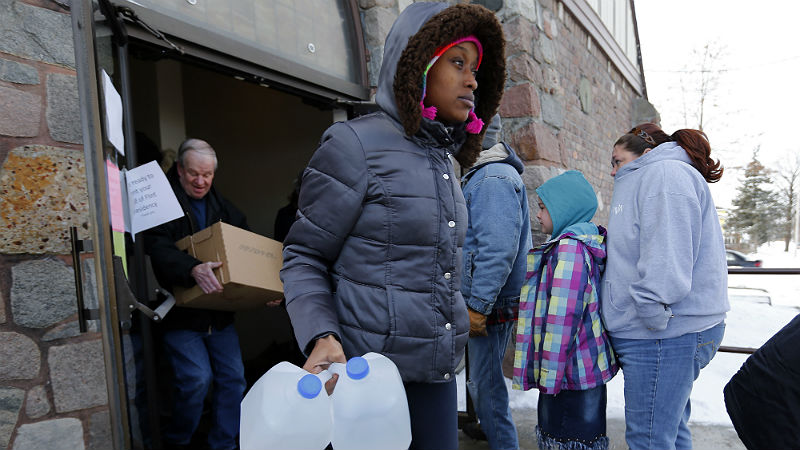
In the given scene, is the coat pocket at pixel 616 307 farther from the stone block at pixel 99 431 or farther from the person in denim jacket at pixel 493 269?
the stone block at pixel 99 431

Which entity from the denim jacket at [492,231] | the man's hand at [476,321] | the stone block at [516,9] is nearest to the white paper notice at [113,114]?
the denim jacket at [492,231]

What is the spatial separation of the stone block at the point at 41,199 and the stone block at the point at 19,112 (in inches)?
2.6

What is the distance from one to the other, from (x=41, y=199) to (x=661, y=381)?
2.63 meters

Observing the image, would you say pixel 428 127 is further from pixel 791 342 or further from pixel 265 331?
pixel 265 331

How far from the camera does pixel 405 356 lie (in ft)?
4.12

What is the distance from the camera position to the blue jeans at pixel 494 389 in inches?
96.0

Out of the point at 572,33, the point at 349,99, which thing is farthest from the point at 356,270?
the point at 572,33

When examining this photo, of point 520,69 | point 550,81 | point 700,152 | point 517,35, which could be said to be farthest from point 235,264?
point 550,81

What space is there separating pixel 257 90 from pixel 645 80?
9.56m

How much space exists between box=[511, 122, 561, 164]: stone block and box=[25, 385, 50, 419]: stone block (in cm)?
363

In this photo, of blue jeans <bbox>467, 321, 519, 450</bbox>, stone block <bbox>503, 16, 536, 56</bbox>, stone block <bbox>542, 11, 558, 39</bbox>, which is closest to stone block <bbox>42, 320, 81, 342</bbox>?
blue jeans <bbox>467, 321, 519, 450</bbox>

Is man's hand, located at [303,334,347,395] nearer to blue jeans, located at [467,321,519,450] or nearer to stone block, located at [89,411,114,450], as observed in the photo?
stone block, located at [89,411,114,450]

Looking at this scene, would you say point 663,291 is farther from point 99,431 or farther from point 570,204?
point 99,431

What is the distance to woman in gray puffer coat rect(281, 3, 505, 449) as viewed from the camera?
1.21 metres
